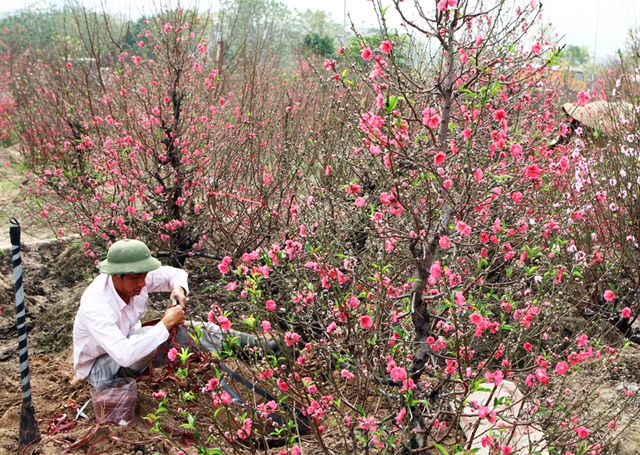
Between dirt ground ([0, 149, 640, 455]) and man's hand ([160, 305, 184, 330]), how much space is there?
0.61 m


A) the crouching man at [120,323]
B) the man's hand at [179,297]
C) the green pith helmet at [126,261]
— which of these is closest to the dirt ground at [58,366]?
the crouching man at [120,323]

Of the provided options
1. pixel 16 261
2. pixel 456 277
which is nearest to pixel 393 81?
pixel 456 277

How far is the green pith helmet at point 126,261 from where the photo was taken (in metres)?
3.27

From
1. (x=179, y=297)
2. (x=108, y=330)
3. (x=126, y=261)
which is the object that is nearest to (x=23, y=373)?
(x=108, y=330)

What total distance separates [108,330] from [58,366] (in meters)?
1.56

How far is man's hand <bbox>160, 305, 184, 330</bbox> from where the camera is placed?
327cm

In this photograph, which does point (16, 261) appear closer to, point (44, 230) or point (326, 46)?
point (44, 230)

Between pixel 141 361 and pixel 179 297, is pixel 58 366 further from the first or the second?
pixel 179 297

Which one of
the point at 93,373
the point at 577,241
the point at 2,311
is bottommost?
the point at 2,311

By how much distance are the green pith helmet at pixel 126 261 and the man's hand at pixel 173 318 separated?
0.27 meters

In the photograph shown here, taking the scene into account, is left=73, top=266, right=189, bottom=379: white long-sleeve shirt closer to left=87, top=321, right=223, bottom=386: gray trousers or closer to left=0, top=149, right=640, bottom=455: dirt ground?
left=87, top=321, right=223, bottom=386: gray trousers

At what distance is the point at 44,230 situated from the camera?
310 inches

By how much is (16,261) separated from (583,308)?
4.22m

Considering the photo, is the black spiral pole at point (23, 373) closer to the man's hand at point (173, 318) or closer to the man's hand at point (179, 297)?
the man's hand at point (173, 318)
